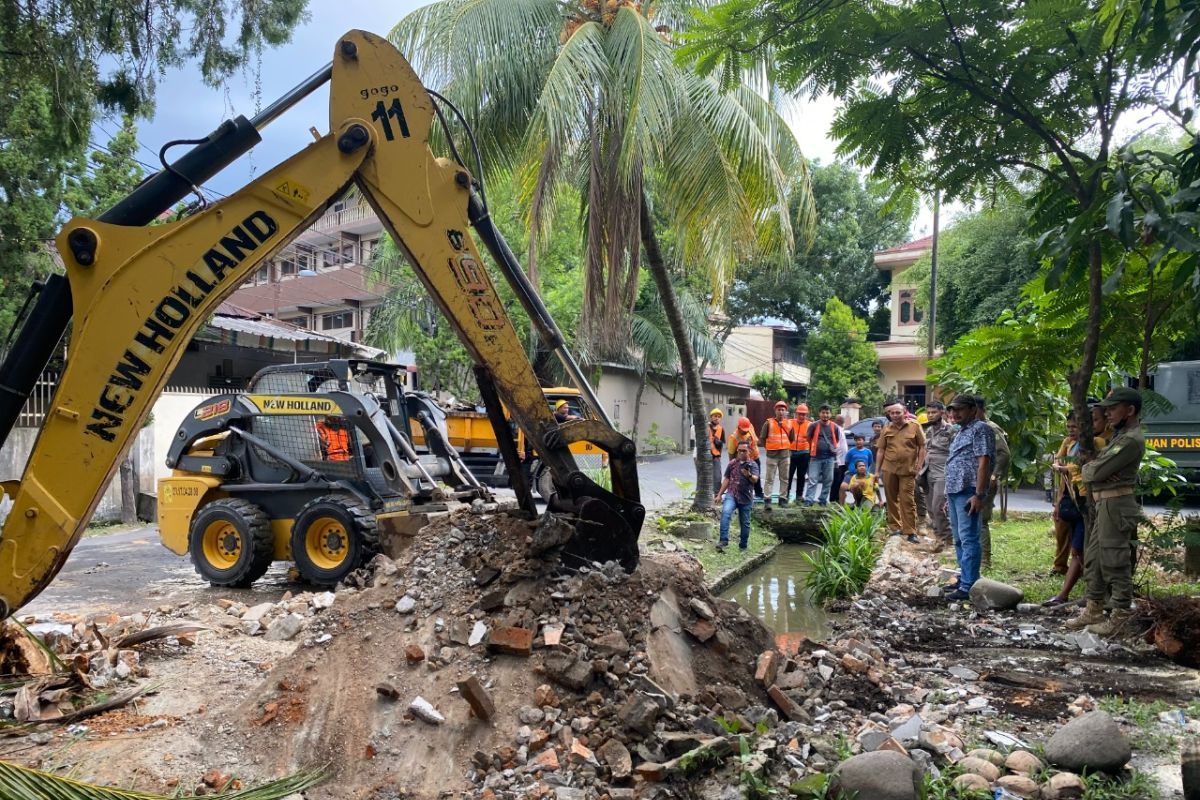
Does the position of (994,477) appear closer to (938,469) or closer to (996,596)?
(938,469)

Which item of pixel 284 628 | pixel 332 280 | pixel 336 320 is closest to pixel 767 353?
pixel 336 320

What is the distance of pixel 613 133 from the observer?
10500 mm

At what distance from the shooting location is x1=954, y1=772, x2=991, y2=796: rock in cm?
380

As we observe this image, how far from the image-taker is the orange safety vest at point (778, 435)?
12875 mm

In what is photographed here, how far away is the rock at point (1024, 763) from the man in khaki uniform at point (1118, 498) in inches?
99.9

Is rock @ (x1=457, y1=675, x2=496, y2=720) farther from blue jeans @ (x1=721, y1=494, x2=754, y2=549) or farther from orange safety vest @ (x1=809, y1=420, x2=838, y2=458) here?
orange safety vest @ (x1=809, y1=420, x2=838, y2=458)

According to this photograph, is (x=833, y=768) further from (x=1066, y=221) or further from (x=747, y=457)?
(x=747, y=457)

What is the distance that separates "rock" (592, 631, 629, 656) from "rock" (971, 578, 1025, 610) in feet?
12.8

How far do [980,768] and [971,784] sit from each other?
173mm

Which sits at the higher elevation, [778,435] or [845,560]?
[778,435]

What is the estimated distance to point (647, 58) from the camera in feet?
32.6

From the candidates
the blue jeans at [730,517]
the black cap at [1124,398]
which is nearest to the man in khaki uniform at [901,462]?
the blue jeans at [730,517]

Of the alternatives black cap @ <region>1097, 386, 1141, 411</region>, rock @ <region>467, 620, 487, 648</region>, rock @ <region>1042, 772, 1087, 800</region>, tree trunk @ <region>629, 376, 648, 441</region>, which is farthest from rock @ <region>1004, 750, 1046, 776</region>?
tree trunk @ <region>629, 376, 648, 441</region>

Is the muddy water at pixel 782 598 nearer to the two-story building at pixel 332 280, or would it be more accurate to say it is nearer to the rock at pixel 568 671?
the rock at pixel 568 671
